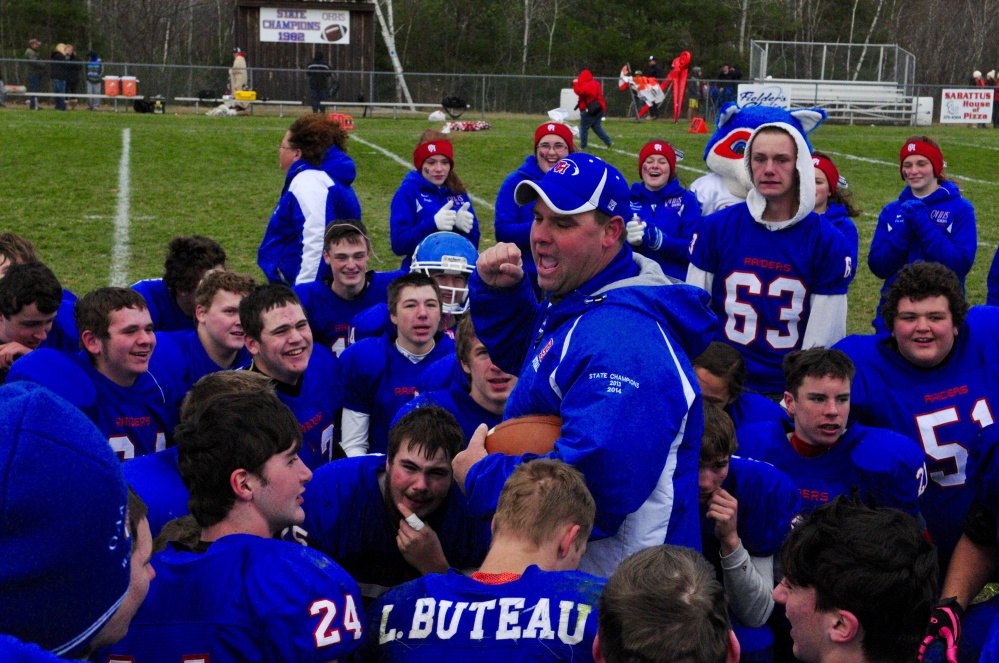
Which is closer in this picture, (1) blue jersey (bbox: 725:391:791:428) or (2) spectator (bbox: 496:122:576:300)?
(1) blue jersey (bbox: 725:391:791:428)

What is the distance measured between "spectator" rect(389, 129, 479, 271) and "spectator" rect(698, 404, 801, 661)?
417cm

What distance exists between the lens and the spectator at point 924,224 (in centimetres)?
650

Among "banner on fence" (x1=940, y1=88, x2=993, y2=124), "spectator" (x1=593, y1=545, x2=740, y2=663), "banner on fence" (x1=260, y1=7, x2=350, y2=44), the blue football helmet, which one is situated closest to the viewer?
"spectator" (x1=593, y1=545, x2=740, y2=663)

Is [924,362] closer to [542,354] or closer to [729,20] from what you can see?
[542,354]

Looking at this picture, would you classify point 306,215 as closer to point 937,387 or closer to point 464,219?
point 464,219

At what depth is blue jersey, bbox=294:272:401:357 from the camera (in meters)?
5.98

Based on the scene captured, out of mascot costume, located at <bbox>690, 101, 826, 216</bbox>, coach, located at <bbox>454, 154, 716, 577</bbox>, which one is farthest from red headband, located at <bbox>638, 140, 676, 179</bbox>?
coach, located at <bbox>454, 154, 716, 577</bbox>

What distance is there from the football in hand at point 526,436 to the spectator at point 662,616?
0.54 metres

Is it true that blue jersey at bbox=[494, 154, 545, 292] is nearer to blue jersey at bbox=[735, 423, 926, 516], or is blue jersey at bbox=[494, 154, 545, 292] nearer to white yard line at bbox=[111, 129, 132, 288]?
blue jersey at bbox=[735, 423, 926, 516]

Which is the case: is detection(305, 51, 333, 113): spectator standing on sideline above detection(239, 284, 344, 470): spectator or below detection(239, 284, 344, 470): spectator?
above

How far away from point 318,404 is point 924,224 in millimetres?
4314

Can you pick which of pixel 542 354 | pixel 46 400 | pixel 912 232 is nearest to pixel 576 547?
pixel 542 354

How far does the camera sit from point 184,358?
4.80m

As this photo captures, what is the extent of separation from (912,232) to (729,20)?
135 ft
